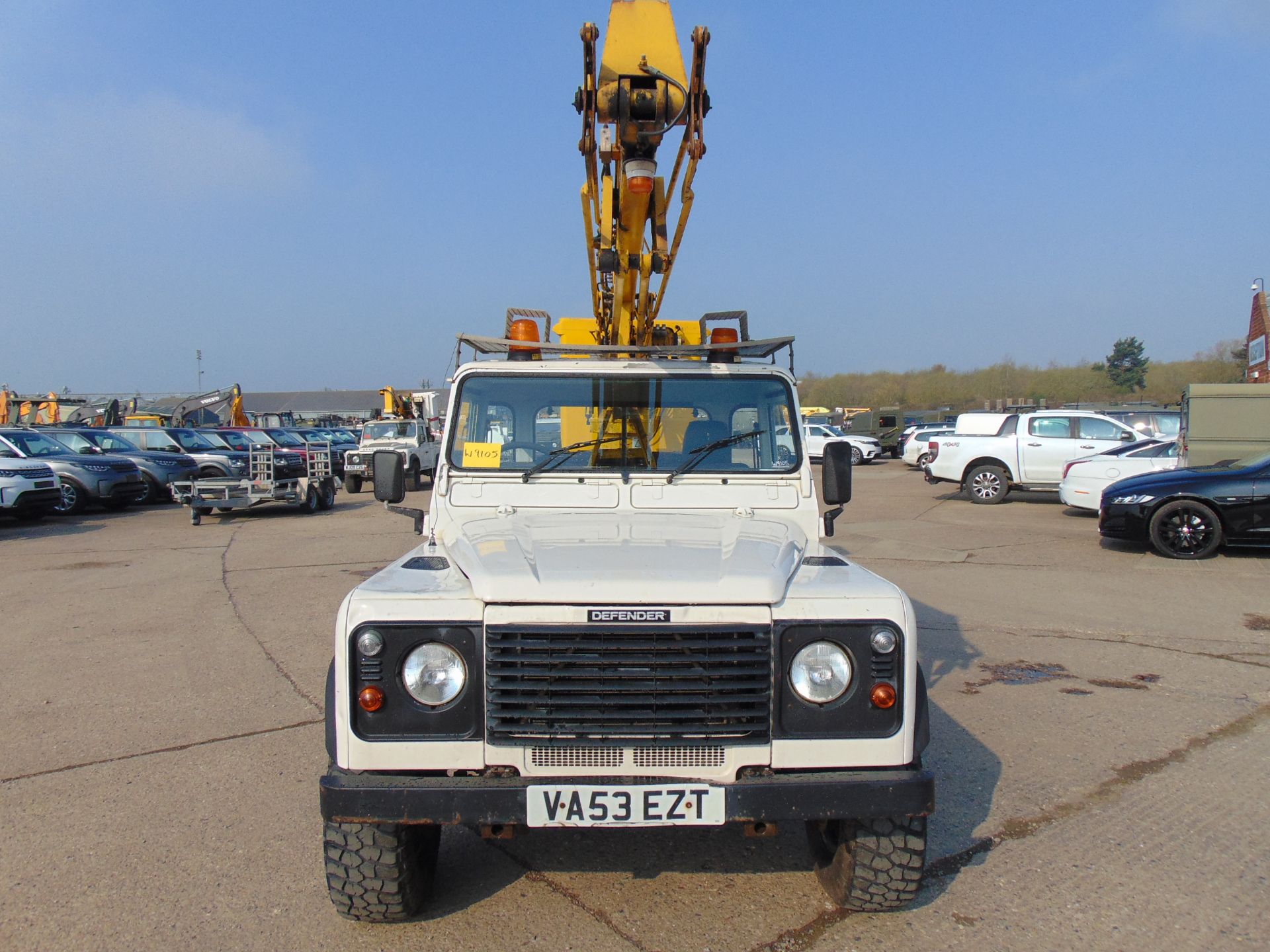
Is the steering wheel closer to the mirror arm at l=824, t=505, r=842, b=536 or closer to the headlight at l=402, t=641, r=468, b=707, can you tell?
the mirror arm at l=824, t=505, r=842, b=536

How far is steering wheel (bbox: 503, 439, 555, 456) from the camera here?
4309mm

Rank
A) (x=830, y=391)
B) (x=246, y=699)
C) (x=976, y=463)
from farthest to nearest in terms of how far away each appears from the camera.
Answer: (x=830, y=391) → (x=976, y=463) → (x=246, y=699)

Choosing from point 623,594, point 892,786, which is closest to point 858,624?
point 892,786

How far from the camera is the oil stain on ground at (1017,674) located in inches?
230

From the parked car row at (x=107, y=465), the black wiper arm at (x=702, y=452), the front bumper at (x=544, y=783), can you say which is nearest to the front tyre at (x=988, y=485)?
the parked car row at (x=107, y=465)

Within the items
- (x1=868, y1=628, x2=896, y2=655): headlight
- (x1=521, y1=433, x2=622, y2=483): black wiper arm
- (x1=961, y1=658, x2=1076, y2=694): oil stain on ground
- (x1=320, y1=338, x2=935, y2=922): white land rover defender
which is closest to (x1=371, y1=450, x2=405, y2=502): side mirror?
(x1=521, y1=433, x2=622, y2=483): black wiper arm

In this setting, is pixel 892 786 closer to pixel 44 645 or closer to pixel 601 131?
pixel 601 131

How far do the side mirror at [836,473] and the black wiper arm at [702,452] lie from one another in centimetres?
38

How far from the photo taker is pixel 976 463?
17.8 m

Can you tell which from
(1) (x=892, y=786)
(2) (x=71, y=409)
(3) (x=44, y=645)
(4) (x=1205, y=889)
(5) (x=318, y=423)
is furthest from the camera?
(5) (x=318, y=423)

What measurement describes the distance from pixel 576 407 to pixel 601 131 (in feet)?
9.32

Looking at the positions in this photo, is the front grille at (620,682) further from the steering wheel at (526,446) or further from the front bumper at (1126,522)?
the front bumper at (1126,522)

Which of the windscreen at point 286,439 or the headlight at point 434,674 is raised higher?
the headlight at point 434,674

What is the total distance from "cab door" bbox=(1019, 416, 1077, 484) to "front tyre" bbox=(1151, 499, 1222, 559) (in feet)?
22.6
